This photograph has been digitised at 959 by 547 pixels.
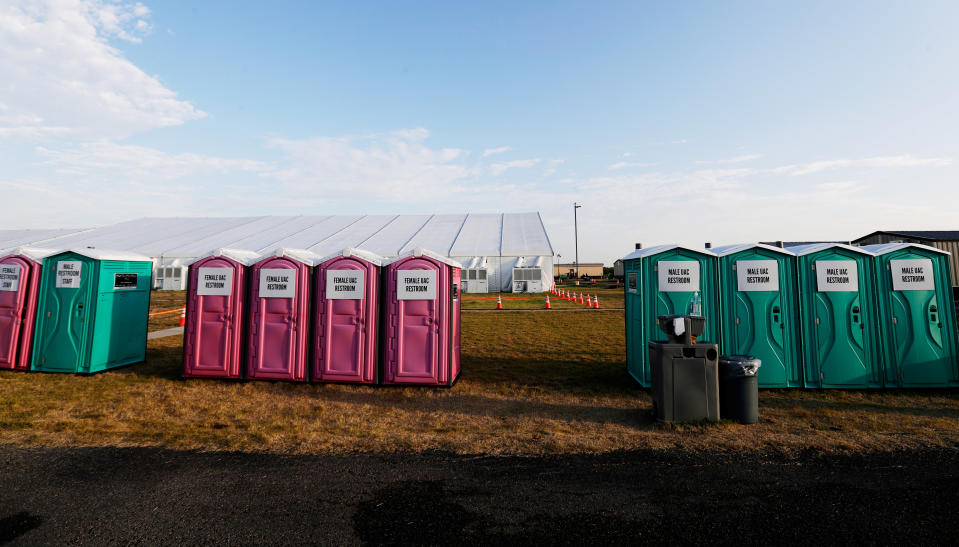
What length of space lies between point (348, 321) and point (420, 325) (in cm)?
132

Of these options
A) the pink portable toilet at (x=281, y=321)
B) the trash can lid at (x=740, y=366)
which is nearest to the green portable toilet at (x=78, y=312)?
the pink portable toilet at (x=281, y=321)

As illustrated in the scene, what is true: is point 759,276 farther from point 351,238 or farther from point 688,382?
point 351,238

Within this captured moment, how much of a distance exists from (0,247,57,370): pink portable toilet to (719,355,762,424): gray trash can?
12.3 m

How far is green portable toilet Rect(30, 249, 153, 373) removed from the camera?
26.9 ft

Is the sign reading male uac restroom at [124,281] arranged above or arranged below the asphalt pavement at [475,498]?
A: above

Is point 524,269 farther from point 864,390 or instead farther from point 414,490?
point 414,490

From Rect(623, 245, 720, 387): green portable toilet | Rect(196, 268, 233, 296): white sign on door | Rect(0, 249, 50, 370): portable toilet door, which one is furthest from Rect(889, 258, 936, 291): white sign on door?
Rect(0, 249, 50, 370): portable toilet door

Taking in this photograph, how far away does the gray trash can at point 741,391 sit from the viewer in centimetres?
561

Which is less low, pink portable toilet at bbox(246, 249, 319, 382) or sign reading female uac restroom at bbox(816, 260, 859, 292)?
sign reading female uac restroom at bbox(816, 260, 859, 292)

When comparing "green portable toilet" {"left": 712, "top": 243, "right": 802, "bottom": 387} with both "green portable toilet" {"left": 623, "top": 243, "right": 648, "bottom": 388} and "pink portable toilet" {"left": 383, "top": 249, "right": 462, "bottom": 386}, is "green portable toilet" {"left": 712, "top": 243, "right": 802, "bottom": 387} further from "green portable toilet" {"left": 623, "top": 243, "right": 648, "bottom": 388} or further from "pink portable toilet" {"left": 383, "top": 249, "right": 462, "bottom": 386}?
"pink portable toilet" {"left": 383, "top": 249, "right": 462, "bottom": 386}

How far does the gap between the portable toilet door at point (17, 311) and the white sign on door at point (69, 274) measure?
0.55 meters

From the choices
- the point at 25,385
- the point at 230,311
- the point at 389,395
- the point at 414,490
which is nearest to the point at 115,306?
the point at 25,385

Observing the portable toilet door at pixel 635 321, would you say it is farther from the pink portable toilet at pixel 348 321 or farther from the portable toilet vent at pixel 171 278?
the portable toilet vent at pixel 171 278

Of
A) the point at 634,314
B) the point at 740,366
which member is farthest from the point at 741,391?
the point at 634,314
